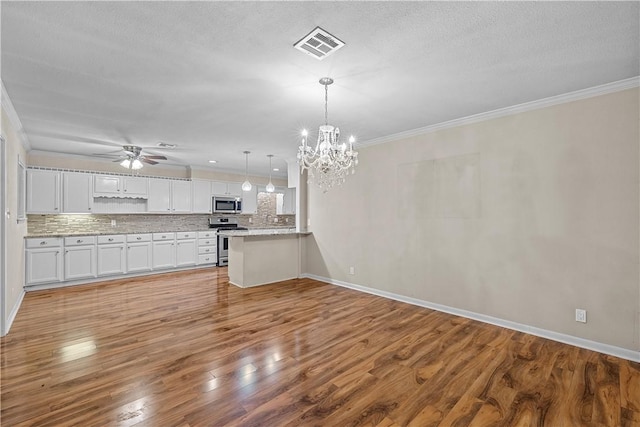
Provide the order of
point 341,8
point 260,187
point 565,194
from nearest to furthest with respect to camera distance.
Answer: point 341,8, point 565,194, point 260,187

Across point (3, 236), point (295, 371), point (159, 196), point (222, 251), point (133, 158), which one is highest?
point (133, 158)

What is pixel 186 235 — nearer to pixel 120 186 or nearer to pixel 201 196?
pixel 201 196

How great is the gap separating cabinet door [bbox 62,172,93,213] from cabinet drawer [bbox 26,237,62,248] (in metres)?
0.66

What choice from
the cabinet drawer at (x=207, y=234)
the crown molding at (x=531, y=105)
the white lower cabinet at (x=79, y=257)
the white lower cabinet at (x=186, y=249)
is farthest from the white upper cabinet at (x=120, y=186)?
the crown molding at (x=531, y=105)

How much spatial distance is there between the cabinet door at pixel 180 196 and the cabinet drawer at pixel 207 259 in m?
1.16

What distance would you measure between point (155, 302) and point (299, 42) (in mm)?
4209

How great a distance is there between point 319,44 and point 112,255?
19.8 feet

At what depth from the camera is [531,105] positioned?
3.34 metres

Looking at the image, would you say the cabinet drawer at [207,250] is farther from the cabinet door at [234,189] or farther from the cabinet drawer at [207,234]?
the cabinet door at [234,189]

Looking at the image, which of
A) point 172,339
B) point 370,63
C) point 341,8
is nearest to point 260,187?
point 172,339

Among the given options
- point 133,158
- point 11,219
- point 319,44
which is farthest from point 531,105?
point 11,219

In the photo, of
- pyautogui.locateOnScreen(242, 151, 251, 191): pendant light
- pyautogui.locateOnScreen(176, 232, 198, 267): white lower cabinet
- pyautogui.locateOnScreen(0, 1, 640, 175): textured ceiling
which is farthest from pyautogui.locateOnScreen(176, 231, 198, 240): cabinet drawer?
pyautogui.locateOnScreen(0, 1, 640, 175): textured ceiling

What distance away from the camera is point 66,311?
4.15 m

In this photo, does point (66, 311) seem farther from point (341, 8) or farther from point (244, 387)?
point (341, 8)
